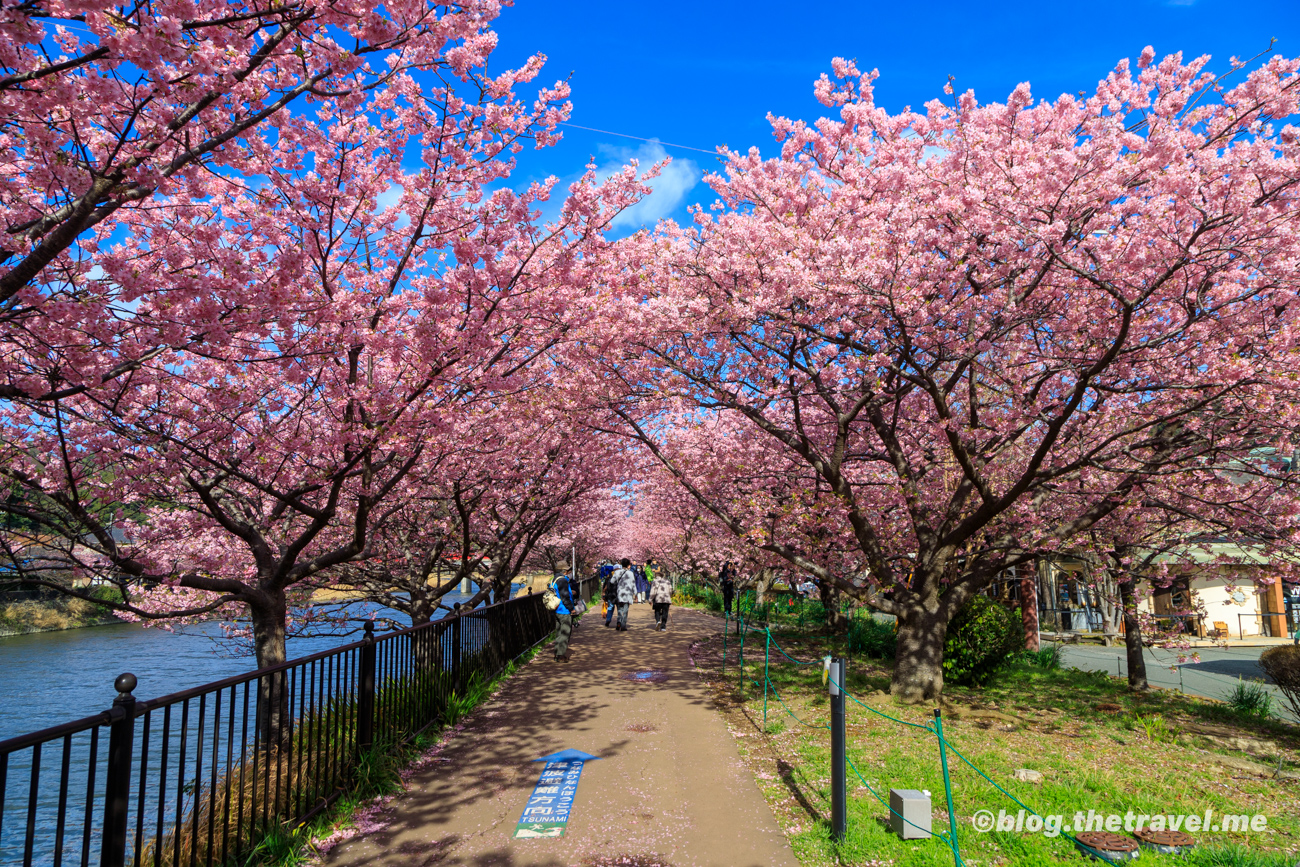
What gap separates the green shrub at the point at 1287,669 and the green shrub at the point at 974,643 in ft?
10.4

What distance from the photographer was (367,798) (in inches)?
227

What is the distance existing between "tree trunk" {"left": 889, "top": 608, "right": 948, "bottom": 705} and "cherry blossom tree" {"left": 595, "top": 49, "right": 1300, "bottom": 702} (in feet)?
0.09

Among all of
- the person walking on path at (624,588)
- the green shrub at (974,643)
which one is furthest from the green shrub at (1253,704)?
the person walking on path at (624,588)

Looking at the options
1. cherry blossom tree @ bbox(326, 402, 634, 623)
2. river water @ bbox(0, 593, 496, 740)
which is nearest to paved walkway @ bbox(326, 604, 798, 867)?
cherry blossom tree @ bbox(326, 402, 634, 623)

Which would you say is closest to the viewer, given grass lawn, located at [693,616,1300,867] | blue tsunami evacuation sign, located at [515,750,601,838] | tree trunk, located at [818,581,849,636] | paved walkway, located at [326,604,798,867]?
paved walkway, located at [326,604,798,867]

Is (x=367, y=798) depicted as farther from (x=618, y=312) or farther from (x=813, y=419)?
(x=813, y=419)

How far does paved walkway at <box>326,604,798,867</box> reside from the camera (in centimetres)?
477

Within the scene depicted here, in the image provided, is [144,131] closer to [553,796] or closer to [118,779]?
[118,779]

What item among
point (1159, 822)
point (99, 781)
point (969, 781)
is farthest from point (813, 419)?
point (99, 781)

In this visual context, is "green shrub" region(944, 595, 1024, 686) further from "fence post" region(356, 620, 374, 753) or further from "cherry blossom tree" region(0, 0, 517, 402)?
"cherry blossom tree" region(0, 0, 517, 402)

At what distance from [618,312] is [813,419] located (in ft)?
15.6

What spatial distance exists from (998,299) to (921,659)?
4736 mm

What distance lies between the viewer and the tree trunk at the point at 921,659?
923 centimetres

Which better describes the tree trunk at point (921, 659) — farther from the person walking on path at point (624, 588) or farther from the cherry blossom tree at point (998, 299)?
the person walking on path at point (624, 588)
